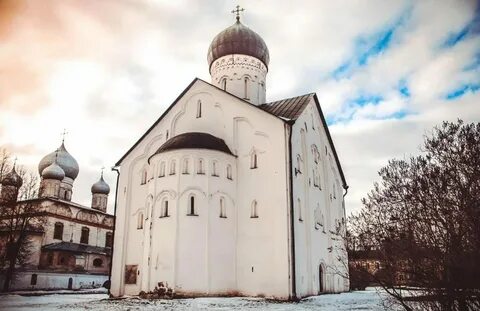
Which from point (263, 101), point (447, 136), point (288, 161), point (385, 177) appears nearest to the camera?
point (447, 136)

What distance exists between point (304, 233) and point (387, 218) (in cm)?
1298

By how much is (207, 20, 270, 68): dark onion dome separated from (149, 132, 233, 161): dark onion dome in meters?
9.08

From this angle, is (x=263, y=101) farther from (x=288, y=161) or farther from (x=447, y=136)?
(x=447, y=136)

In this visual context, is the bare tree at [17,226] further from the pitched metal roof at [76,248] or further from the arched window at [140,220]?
the arched window at [140,220]

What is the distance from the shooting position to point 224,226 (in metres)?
20.1

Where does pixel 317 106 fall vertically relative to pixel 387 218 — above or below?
above

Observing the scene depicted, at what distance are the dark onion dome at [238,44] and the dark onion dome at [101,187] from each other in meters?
25.5

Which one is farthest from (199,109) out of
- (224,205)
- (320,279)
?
(320,279)

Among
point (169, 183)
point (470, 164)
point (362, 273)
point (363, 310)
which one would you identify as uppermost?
point (169, 183)

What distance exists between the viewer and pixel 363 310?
13469mm

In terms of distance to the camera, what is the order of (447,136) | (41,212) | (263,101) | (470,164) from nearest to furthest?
(470,164) → (447,136) → (263,101) → (41,212)

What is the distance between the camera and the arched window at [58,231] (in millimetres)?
38000

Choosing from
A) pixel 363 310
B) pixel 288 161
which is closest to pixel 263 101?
pixel 288 161

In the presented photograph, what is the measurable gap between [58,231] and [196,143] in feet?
80.3
